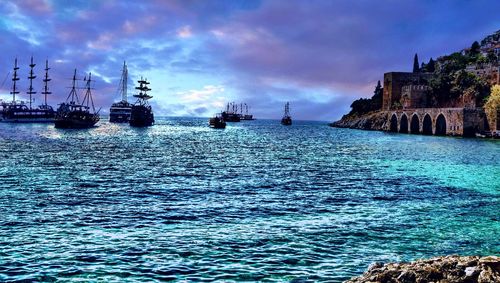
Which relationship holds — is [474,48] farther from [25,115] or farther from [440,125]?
[25,115]

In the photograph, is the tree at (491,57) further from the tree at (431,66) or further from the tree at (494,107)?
the tree at (494,107)

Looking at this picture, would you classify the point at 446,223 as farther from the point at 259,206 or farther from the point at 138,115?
the point at 138,115

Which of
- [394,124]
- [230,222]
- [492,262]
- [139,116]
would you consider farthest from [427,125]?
[492,262]

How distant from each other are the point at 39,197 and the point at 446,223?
63.1ft

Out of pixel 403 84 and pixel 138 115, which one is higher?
pixel 403 84

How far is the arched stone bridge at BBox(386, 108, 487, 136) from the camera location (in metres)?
100

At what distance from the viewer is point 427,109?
12006cm

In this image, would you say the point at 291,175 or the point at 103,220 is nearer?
the point at 103,220

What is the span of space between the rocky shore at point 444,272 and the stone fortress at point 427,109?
9939cm

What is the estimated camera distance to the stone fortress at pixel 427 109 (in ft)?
328

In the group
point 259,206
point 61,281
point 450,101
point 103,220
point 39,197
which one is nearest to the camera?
point 61,281

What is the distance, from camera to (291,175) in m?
35.1

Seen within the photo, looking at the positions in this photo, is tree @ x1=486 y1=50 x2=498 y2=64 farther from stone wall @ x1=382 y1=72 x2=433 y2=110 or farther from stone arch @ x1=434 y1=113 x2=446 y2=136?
stone arch @ x1=434 y1=113 x2=446 y2=136

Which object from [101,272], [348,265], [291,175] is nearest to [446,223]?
[348,265]
